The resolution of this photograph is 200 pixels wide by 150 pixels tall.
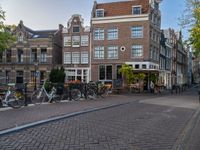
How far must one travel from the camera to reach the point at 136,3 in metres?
43.2

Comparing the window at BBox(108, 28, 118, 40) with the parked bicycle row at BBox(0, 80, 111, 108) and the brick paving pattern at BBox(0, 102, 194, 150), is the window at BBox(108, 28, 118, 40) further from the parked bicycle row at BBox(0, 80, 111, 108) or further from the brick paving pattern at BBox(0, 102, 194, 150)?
the brick paving pattern at BBox(0, 102, 194, 150)

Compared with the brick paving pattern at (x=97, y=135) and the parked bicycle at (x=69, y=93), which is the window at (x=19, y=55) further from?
the brick paving pattern at (x=97, y=135)

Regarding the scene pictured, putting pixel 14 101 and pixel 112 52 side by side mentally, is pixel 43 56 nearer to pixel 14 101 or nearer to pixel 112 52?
pixel 112 52

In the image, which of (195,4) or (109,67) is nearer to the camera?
(195,4)

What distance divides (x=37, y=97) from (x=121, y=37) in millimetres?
26852

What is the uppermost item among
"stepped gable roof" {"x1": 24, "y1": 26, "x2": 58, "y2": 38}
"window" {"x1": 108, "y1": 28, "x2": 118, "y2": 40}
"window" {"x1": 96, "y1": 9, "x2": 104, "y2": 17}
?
"window" {"x1": 96, "y1": 9, "x2": 104, "y2": 17}

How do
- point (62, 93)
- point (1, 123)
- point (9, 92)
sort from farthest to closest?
point (62, 93)
point (9, 92)
point (1, 123)

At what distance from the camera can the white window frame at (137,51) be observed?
41531 millimetres

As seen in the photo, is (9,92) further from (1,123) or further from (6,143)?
(6,143)

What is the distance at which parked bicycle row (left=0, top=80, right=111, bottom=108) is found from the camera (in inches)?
555

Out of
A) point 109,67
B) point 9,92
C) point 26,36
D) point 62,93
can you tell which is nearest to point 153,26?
point 109,67

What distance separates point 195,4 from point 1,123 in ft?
66.6

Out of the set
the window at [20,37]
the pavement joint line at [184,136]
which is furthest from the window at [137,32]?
the pavement joint line at [184,136]

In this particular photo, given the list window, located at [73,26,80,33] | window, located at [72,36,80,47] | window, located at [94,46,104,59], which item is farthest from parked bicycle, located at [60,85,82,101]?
window, located at [73,26,80,33]
